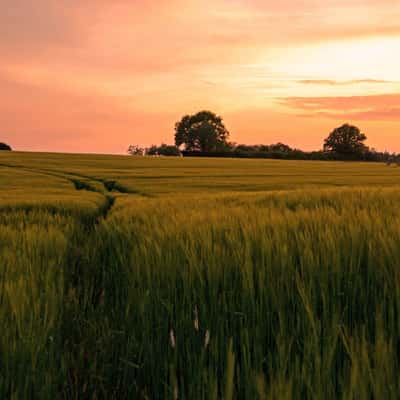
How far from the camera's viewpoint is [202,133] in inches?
3310

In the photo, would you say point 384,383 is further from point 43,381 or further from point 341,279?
point 43,381

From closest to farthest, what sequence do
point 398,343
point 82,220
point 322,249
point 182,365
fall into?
point 398,343 < point 182,365 < point 322,249 < point 82,220

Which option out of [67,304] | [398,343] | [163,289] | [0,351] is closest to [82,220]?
[67,304]

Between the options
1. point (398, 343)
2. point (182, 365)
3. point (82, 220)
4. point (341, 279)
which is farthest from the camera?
point (82, 220)

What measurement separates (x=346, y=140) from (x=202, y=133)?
102ft

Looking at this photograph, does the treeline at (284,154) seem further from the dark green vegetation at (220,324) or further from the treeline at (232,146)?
the dark green vegetation at (220,324)

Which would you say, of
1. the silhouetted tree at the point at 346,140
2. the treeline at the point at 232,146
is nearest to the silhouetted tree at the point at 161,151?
the treeline at the point at 232,146

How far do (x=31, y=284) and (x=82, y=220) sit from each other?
414 centimetres

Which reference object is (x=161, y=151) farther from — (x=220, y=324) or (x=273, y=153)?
(x=220, y=324)

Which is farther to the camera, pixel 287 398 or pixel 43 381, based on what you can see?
pixel 43 381

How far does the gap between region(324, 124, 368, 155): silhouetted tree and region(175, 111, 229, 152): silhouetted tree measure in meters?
22.9

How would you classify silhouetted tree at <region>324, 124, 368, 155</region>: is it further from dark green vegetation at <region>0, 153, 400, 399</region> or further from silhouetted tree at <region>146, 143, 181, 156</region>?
dark green vegetation at <region>0, 153, 400, 399</region>

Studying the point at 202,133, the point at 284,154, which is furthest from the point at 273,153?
the point at 202,133

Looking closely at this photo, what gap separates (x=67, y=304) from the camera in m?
2.06
